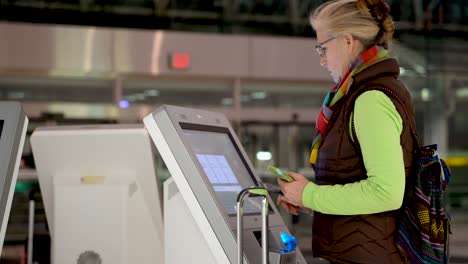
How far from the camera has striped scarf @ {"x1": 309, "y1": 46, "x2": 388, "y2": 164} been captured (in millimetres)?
2387

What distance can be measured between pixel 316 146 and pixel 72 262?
1080 millimetres

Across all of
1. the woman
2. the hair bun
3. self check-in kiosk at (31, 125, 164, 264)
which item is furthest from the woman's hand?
self check-in kiosk at (31, 125, 164, 264)

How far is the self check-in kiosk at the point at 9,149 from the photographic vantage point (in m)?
2.28

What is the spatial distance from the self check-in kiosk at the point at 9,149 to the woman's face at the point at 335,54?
0.91m

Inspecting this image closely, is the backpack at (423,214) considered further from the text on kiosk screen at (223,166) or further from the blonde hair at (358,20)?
the text on kiosk screen at (223,166)

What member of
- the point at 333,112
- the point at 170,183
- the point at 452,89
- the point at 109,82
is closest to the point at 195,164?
the point at 170,183

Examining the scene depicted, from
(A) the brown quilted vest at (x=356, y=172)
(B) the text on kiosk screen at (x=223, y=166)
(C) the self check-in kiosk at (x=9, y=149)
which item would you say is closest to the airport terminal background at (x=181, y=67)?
(B) the text on kiosk screen at (x=223, y=166)

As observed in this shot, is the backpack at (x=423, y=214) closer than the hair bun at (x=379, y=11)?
Yes

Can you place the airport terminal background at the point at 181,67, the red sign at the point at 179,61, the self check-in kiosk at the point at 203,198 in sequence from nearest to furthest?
the self check-in kiosk at the point at 203,198
the airport terminal background at the point at 181,67
the red sign at the point at 179,61

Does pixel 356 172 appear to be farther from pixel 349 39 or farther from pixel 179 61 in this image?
pixel 179 61

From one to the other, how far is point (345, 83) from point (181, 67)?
9.36 meters

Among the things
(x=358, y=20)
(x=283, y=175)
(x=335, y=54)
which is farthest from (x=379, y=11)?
(x=283, y=175)

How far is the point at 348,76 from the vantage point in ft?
7.85

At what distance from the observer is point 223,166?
2.71m
